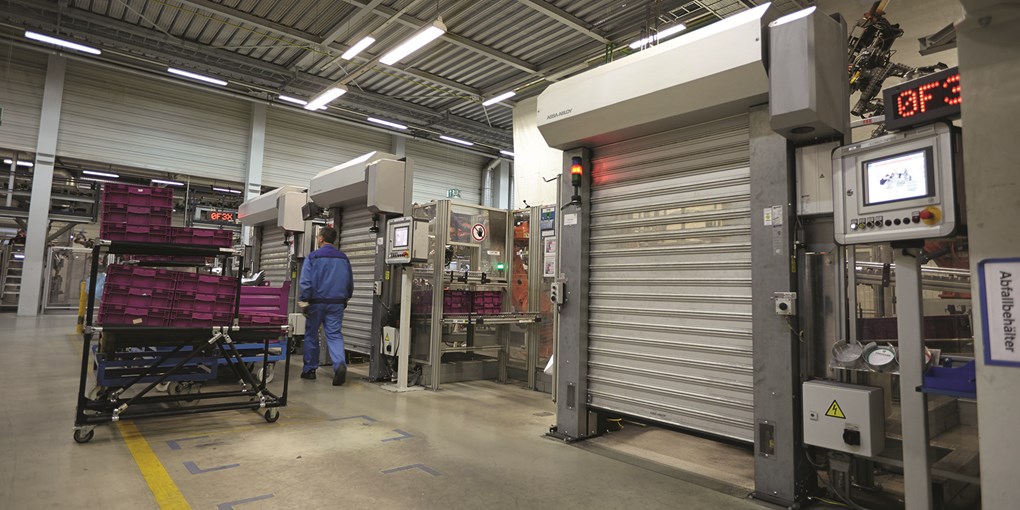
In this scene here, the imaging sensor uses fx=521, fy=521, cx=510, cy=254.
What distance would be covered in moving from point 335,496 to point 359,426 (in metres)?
1.52

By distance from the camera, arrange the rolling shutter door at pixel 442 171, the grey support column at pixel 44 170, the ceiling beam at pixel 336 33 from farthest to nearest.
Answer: the rolling shutter door at pixel 442 171, the grey support column at pixel 44 170, the ceiling beam at pixel 336 33

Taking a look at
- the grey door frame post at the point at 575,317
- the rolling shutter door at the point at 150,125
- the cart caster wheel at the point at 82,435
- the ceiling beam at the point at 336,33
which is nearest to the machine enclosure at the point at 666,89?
the grey door frame post at the point at 575,317

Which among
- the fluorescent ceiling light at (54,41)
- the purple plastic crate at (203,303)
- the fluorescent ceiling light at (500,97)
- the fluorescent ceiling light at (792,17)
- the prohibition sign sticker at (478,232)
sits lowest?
the purple plastic crate at (203,303)

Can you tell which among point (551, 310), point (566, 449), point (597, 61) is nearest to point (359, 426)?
point (566, 449)

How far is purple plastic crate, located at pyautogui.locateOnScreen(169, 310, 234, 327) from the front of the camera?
4188 mm

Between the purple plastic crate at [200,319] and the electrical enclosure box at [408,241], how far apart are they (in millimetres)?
2078

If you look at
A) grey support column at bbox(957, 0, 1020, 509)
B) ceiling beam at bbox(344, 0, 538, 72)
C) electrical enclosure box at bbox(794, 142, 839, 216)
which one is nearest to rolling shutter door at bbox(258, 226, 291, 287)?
ceiling beam at bbox(344, 0, 538, 72)

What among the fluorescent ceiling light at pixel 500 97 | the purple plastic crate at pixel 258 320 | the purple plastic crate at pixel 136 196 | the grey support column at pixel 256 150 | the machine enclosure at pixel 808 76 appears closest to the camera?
the machine enclosure at pixel 808 76

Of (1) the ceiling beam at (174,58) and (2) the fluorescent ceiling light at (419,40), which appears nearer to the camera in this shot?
(2) the fluorescent ceiling light at (419,40)

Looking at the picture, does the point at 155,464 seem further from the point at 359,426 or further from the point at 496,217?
the point at 496,217

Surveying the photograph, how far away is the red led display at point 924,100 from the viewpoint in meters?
2.32

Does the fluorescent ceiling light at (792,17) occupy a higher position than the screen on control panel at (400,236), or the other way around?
the fluorescent ceiling light at (792,17)

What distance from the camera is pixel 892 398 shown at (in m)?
3.38

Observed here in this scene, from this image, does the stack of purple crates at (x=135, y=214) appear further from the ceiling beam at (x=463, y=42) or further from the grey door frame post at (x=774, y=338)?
the ceiling beam at (x=463, y=42)
